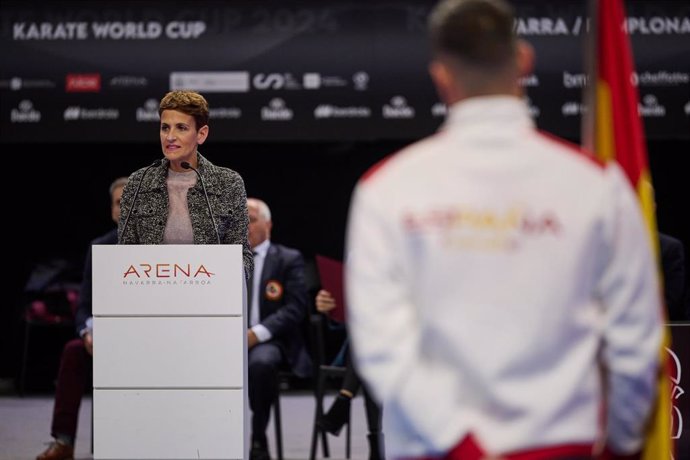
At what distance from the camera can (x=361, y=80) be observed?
8664 millimetres

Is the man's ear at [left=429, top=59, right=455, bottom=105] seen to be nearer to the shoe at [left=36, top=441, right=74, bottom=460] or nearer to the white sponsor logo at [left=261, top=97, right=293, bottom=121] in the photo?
the shoe at [left=36, top=441, right=74, bottom=460]

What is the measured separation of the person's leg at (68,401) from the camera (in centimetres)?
658

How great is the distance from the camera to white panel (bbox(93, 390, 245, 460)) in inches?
173

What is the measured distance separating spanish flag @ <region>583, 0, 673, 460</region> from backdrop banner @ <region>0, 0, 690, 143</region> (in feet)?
17.5

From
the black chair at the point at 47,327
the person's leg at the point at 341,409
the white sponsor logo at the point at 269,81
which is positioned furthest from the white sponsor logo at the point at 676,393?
the black chair at the point at 47,327

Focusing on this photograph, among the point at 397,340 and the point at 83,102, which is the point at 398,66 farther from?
the point at 397,340

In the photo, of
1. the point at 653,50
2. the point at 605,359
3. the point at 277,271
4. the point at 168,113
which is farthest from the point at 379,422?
the point at 605,359

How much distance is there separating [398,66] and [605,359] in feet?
21.5

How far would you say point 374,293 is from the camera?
2137mm

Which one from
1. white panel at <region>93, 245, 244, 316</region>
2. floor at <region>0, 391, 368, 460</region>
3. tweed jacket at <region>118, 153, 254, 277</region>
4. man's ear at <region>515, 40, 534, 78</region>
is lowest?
floor at <region>0, 391, 368, 460</region>

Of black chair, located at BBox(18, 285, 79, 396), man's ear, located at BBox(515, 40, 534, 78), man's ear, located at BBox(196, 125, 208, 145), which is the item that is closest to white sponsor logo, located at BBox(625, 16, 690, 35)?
man's ear, located at BBox(196, 125, 208, 145)

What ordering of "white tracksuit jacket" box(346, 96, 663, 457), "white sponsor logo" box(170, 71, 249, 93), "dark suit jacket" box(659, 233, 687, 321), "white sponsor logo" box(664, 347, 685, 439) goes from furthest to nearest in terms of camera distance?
"white sponsor logo" box(170, 71, 249, 93) → "dark suit jacket" box(659, 233, 687, 321) → "white sponsor logo" box(664, 347, 685, 439) → "white tracksuit jacket" box(346, 96, 663, 457)

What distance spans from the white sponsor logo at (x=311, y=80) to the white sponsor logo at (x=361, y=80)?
0.25m

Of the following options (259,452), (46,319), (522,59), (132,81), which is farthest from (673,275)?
(46,319)
